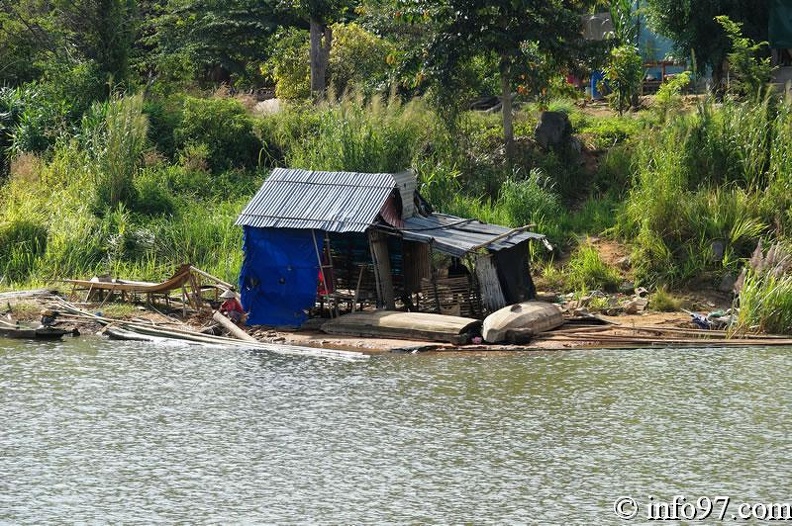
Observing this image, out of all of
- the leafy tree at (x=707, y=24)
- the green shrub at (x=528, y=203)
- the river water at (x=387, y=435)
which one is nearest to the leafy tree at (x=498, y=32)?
the green shrub at (x=528, y=203)

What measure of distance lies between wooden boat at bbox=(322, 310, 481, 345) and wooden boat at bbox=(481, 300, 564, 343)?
0.28 m

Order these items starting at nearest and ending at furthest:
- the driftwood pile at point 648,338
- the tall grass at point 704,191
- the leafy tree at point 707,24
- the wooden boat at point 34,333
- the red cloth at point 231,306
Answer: the driftwood pile at point 648,338 → the wooden boat at point 34,333 → the red cloth at point 231,306 → the tall grass at point 704,191 → the leafy tree at point 707,24

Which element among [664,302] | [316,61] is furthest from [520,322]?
[316,61]

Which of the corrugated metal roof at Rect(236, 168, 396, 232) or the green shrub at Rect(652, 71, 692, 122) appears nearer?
the corrugated metal roof at Rect(236, 168, 396, 232)

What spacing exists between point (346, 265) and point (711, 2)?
10.4 metres

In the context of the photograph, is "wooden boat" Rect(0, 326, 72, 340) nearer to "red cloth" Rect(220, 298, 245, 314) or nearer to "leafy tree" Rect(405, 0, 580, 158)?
"red cloth" Rect(220, 298, 245, 314)

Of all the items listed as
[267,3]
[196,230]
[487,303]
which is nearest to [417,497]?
[487,303]

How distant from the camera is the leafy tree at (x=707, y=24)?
24.0 m

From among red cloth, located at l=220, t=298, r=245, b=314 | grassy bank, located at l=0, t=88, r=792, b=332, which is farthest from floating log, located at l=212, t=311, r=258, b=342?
grassy bank, located at l=0, t=88, r=792, b=332

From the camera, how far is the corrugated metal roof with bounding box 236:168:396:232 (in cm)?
1648

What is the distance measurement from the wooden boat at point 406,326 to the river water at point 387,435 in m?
0.51

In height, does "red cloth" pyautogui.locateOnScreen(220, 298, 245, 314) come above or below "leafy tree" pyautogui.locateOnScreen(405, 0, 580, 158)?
below

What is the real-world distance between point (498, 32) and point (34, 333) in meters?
9.32

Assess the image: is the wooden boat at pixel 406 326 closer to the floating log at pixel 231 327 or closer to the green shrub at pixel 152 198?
the floating log at pixel 231 327
